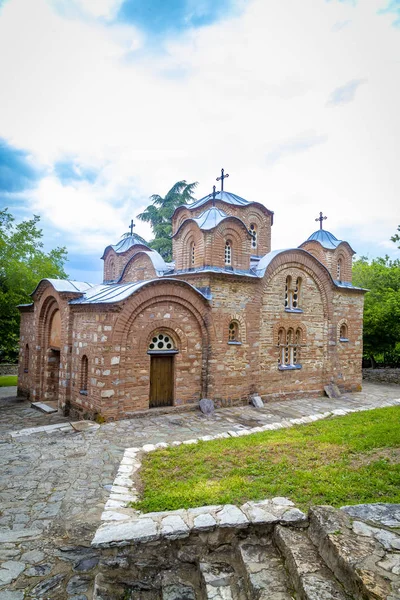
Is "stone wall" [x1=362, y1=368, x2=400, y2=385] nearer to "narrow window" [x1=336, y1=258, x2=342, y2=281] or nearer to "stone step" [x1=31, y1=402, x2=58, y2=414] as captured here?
"narrow window" [x1=336, y1=258, x2=342, y2=281]

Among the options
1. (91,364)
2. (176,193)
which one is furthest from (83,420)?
(176,193)

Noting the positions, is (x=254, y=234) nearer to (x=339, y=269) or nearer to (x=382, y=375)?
(x=339, y=269)

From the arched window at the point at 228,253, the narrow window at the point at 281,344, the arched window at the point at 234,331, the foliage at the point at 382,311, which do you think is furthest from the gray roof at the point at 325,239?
the arched window at the point at 234,331

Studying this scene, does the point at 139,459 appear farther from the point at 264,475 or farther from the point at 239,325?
the point at 239,325

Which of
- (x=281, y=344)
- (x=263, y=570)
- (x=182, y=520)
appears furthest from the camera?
(x=281, y=344)

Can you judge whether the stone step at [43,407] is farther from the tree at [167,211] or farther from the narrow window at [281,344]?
the tree at [167,211]

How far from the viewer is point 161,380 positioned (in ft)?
38.2

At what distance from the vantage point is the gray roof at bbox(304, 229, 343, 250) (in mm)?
17312

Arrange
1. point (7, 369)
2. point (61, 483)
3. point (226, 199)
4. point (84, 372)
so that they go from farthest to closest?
1. point (7, 369)
2. point (226, 199)
3. point (84, 372)
4. point (61, 483)

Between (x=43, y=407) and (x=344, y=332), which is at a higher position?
(x=344, y=332)

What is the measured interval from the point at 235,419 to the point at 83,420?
14.3ft

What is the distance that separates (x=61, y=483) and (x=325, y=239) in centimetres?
1514

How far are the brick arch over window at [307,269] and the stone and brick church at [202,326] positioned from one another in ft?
0.14

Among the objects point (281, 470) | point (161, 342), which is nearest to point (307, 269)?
point (161, 342)
